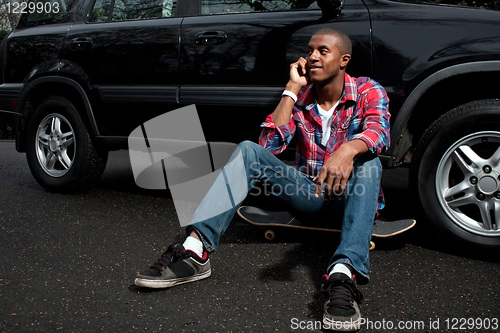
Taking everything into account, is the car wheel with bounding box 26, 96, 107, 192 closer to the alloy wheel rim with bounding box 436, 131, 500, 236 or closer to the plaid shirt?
the plaid shirt

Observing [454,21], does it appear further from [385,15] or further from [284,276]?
[284,276]

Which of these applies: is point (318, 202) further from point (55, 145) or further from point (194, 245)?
point (55, 145)

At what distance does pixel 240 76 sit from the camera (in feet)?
12.8

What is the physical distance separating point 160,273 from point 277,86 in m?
1.53

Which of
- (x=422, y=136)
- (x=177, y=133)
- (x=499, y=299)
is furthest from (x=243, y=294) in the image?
(x=177, y=133)

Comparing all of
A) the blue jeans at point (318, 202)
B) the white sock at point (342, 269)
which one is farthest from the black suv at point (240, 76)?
the white sock at point (342, 269)

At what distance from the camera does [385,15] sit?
350cm

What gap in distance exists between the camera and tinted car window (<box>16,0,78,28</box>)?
501 centimetres

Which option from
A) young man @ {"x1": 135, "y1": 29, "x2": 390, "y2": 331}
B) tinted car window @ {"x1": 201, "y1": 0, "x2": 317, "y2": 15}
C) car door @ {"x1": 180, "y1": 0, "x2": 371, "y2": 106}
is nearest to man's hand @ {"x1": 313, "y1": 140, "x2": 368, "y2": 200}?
young man @ {"x1": 135, "y1": 29, "x2": 390, "y2": 331}

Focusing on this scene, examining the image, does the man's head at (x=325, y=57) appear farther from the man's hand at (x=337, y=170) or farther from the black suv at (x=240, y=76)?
the man's hand at (x=337, y=170)

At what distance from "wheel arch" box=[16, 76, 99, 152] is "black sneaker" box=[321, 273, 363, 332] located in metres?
2.73

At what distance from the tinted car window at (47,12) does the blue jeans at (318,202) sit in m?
2.75

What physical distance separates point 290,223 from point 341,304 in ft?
3.35

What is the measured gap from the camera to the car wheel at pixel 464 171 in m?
3.23
